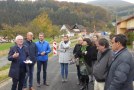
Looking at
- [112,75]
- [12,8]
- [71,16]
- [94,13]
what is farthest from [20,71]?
[94,13]

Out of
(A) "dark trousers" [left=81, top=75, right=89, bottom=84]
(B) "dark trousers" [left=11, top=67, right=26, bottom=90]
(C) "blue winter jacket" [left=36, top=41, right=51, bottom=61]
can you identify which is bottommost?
(A) "dark trousers" [left=81, top=75, right=89, bottom=84]

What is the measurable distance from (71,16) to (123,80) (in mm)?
138943

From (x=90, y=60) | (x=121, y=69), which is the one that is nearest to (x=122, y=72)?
(x=121, y=69)

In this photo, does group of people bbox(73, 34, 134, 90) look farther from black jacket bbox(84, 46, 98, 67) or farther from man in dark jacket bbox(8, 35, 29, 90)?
man in dark jacket bbox(8, 35, 29, 90)

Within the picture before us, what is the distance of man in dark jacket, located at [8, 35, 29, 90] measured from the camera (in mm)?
9281

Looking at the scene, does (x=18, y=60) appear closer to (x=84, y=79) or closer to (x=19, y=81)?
(x=19, y=81)

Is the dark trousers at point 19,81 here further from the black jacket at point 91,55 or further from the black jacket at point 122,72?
the black jacket at point 122,72

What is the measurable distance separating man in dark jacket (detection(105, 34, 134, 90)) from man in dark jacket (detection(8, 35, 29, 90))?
4.27 metres

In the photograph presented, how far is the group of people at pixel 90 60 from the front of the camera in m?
5.23

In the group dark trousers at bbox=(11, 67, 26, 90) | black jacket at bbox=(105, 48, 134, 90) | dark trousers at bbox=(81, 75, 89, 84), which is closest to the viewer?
black jacket at bbox=(105, 48, 134, 90)

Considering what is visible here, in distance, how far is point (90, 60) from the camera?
10852 mm

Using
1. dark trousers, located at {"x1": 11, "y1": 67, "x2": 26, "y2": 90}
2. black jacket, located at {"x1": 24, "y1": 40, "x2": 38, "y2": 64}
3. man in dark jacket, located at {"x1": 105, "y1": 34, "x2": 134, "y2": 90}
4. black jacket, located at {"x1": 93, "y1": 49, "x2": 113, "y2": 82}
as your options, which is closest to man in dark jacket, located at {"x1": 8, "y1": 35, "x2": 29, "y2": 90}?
dark trousers, located at {"x1": 11, "y1": 67, "x2": 26, "y2": 90}

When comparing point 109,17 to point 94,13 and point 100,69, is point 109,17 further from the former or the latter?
point 100,69

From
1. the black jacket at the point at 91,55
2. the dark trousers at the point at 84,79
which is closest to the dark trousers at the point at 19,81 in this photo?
the black jacket at the point at 91,55
